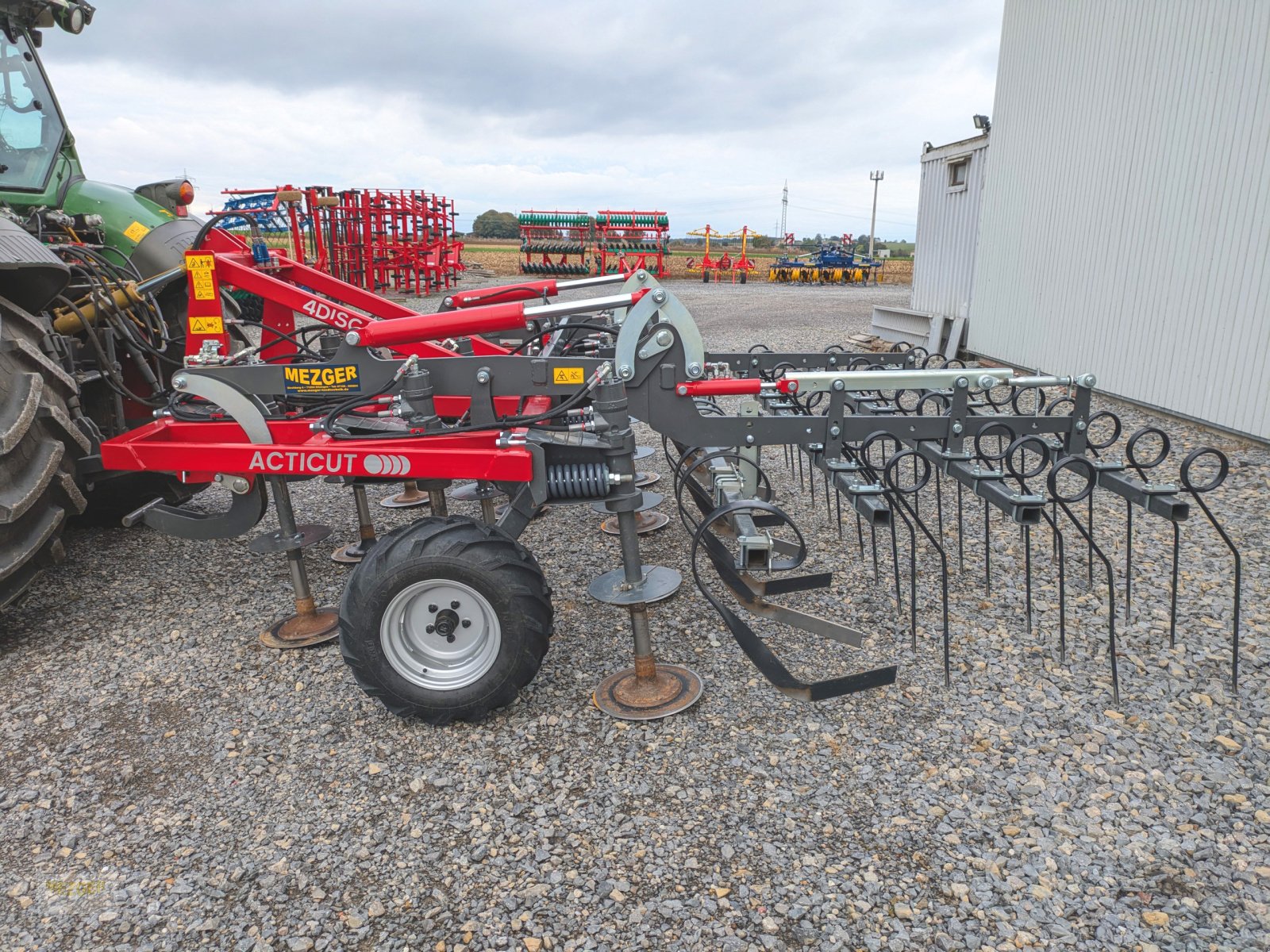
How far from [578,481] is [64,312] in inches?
115

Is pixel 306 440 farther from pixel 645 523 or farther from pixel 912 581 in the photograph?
pixel 912 581

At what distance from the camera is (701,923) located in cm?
196

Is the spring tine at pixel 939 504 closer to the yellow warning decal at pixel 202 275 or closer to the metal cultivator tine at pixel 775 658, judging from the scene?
the metal cultivator tine at pixel 775 658

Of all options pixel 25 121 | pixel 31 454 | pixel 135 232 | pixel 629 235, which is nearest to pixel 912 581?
pixel 31 454

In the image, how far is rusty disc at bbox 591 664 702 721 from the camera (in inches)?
110

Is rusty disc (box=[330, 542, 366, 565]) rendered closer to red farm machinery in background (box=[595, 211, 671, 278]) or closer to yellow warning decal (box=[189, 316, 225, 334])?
yellow warning decal (box=[189, 316, 225, 334])

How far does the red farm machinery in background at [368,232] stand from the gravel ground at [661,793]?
11.4m

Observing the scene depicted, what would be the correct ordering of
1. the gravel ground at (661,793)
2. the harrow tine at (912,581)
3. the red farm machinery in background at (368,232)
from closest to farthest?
1. the gravel ground at (661,793)
2. the harrow tine at (912,581)
3. the red farm machinery in background at (368,232)

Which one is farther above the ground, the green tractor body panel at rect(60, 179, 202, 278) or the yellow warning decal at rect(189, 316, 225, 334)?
the green tractor body panel at rect(60, 179, 202, 278)

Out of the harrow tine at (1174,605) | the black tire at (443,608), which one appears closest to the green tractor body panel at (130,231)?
the black tire at (443,608)

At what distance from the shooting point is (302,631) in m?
3.40

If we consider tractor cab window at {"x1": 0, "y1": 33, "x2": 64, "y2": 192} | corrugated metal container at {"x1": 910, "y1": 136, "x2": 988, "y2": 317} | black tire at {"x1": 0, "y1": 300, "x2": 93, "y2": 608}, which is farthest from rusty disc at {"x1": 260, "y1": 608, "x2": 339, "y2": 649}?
corrugated metal container at {"x1": 910, "y1": 136, "x2": 988, "y2": 317}

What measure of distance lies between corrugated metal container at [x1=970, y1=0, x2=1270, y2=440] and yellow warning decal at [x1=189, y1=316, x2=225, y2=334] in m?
6.52

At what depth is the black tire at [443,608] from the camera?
8.64ft
